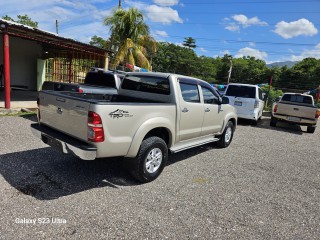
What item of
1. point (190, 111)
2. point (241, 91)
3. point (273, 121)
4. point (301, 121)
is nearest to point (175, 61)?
point (241, 91)

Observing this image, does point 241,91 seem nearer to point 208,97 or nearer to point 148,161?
point 208,97

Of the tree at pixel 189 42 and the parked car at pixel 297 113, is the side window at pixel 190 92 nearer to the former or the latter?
the parked car at pixel 297 113

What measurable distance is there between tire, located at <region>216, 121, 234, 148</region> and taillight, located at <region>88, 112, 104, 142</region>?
13.7 feet

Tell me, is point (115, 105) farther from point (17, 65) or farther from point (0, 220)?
point (17, 65)

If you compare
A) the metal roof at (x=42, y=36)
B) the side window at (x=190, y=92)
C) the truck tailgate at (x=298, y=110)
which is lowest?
the truck tailgate at (x=298, y=110)

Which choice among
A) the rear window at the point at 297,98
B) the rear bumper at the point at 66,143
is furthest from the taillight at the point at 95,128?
the rear window at the point at 297,98

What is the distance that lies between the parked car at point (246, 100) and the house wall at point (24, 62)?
42.4 ft

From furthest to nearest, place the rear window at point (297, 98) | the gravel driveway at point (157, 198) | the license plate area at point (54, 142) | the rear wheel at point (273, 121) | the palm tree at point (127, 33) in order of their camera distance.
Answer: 1. the palm tree at point (127, 33)
2. the rear window at point (297, 98)
3. the rear wheel at point (273, 121)
4. the license plate area at point (54, 142)
5. the gravel driveway at point (157, 198)

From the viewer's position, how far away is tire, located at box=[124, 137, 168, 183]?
422cm

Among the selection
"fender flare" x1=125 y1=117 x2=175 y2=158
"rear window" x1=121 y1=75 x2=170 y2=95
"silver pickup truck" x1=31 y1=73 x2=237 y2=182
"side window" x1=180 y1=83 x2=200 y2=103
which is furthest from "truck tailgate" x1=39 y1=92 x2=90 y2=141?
"side window" x1=180 y1=83 x2=200 y2=103

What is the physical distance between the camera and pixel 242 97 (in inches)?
450

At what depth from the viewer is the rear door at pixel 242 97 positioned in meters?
11.2

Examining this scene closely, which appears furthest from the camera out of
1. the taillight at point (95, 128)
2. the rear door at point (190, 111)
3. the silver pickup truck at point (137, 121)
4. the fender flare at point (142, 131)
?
the rear door at point (190, 111)

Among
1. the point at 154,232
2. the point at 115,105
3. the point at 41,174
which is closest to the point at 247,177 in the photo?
the point at 154,232
